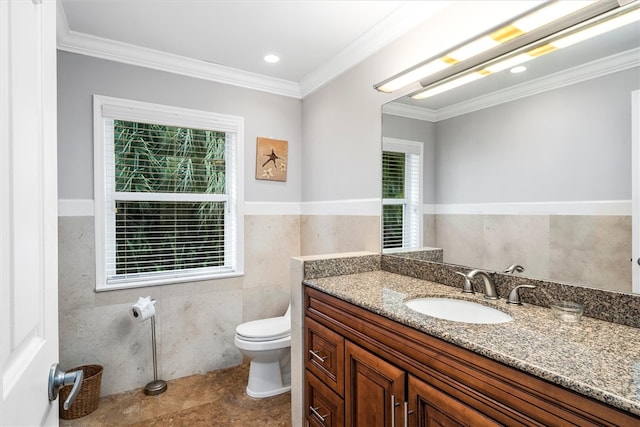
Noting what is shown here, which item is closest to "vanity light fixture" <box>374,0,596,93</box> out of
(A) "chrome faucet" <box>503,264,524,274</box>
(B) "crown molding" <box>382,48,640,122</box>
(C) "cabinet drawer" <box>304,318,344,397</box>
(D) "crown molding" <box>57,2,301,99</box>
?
(B) "crown molding" <box>382,48,640,122</box>

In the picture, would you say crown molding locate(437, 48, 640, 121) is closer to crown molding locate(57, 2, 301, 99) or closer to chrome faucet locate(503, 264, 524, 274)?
chrome faucet locate(503, 264, 524, 274)

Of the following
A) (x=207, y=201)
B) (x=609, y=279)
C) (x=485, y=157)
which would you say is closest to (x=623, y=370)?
(x=609, y=279)


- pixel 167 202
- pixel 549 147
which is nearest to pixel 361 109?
pixel 549 147

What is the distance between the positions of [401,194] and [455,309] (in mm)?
791

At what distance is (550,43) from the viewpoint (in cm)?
136

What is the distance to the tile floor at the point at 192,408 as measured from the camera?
210 cm

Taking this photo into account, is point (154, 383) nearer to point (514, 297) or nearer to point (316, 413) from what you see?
point (316, 413)

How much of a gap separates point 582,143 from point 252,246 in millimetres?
2331

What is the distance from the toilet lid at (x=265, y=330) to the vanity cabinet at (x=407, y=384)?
58 cm

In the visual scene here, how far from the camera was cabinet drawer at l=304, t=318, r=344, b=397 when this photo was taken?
1.54 m

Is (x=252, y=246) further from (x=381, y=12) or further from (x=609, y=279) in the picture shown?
(x=609, y=279)

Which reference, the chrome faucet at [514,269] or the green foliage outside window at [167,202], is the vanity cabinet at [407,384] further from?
the green foliage outside window at [167,202]

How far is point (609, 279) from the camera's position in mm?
1196

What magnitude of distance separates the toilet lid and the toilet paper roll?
61 centimetres
